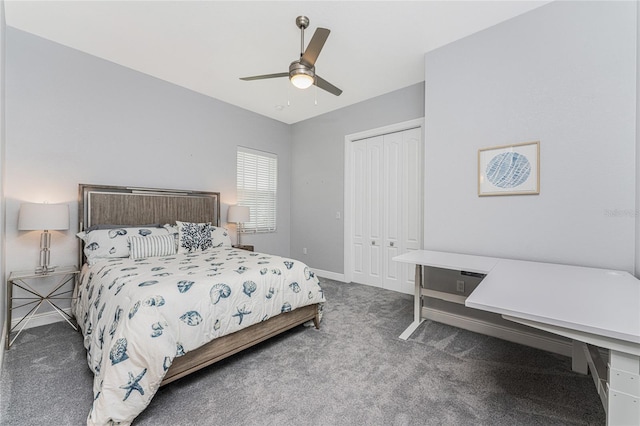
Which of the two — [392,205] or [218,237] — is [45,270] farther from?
[392,205]

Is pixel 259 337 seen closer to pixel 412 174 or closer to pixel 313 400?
pixel 313 400

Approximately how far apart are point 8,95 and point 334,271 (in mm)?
4380

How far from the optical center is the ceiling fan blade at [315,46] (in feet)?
6.64

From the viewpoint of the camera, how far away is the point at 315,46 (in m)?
2.16

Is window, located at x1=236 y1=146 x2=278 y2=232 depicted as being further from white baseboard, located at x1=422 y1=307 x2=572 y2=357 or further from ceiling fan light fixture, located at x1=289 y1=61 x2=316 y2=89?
white baseboard, located at x1=422 y1=307 x2=572 y2=357

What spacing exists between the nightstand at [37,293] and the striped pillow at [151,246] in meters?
0.52

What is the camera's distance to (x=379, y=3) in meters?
2.27

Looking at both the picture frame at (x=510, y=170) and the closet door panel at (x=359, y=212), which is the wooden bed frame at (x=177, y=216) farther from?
the picture frame at (x=510, y=170)

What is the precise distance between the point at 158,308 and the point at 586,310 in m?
2.14

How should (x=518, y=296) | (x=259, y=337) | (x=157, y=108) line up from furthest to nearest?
(x=157, y=108)
(x=259, y=337)
(x=518, y=296)

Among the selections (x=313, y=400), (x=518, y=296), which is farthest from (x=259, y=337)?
(x=518, y=296)

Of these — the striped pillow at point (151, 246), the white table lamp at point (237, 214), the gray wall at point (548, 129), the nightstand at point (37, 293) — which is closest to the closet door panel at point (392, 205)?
the gray wall at point (548, 129)

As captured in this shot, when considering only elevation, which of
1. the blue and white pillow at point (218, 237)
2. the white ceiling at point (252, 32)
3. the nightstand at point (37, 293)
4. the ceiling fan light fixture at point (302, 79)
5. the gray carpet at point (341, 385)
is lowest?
the gray carpet at point (341, 385)

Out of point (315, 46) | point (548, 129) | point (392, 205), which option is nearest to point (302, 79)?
point (315, 46)
